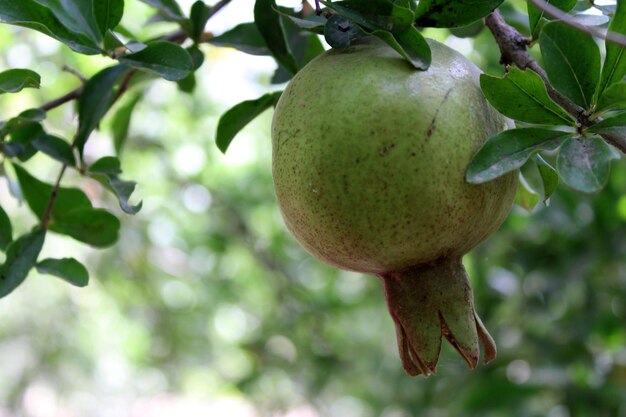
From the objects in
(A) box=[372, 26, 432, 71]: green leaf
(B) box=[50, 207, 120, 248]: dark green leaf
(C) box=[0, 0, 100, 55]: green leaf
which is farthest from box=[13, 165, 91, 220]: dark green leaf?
(A) box=[372, 26, 432, 71]: green leaf

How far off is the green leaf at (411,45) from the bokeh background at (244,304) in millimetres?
340

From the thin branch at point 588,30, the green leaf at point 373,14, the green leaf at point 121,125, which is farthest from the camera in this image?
the green leaf at point 121,125

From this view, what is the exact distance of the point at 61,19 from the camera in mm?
901

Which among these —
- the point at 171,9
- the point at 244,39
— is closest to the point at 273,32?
the point at 244,39

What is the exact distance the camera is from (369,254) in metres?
0.76

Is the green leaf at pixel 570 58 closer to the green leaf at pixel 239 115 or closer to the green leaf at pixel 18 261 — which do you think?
the green leaf at pixel 239 115

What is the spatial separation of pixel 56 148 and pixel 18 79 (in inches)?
8.7

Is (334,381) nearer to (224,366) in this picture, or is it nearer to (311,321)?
(311,321)

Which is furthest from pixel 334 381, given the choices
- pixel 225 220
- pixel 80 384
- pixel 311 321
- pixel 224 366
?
pixel 80 384

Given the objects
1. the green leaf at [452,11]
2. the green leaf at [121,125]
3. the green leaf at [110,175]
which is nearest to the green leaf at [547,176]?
the green leaf at [452,11]

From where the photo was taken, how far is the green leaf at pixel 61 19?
2.85ft

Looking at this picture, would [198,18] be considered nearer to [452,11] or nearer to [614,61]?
[452,11]

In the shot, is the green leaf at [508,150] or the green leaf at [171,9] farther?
the green leaf at [171,9]

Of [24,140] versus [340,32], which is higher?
[340,32]
